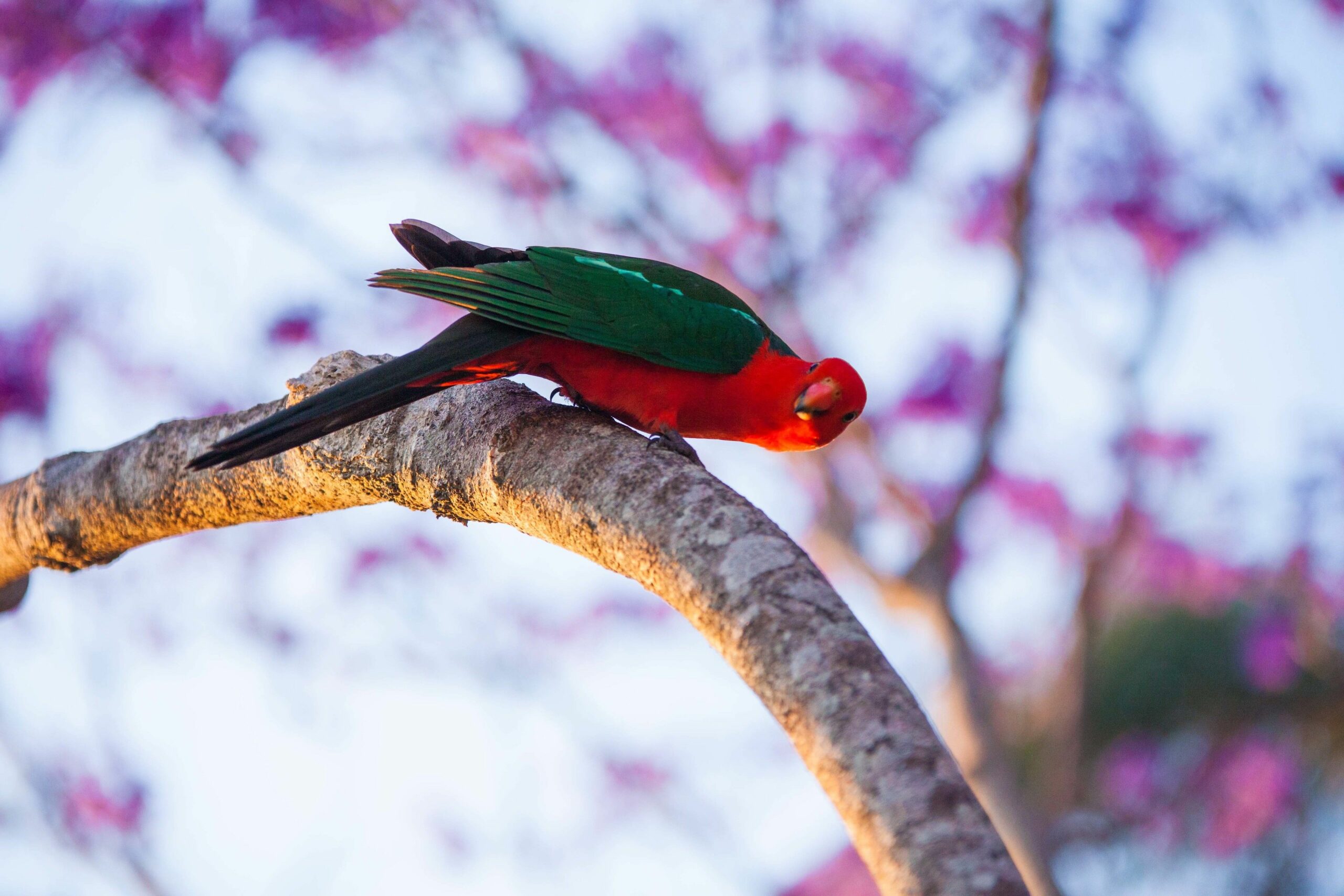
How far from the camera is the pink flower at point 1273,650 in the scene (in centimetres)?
611

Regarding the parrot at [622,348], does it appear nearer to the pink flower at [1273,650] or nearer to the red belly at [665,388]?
the red belly at [665,388]

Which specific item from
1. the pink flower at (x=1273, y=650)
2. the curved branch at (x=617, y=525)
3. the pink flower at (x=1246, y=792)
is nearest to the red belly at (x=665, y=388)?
the curved branch at (x=617, y=525)

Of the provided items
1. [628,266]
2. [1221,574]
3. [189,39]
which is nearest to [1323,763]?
[1221,574]

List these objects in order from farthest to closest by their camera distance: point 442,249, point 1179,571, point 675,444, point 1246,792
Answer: point 1246,792, point 1179,571, point 442,249, point 675,444

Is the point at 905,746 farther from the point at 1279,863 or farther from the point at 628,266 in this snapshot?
the point at 1279,863

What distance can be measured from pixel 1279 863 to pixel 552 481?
7.11 meters

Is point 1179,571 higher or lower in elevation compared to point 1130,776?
higher

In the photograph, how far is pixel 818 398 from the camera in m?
2.28

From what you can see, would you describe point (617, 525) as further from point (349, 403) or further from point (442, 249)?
point (442, 249)

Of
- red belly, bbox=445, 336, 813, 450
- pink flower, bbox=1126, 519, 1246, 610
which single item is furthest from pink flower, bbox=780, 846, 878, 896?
red belly, bbox=445, 336, 813, 450

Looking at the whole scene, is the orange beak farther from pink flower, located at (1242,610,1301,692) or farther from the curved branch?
pink flower, located at (1242,610,1301,692)

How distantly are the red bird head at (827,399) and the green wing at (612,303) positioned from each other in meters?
0.15

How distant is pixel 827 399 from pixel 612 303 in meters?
0.50

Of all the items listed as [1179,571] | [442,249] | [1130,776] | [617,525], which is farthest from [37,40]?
[1130,776]
